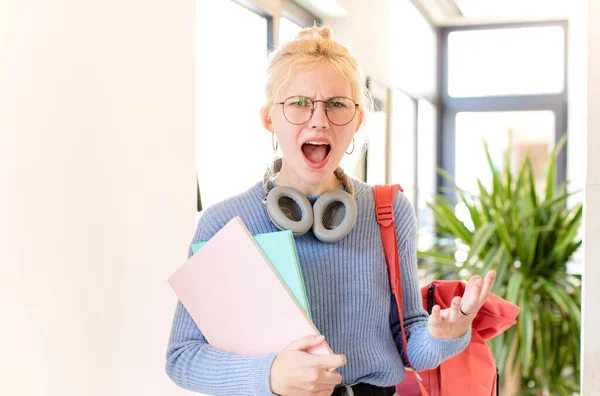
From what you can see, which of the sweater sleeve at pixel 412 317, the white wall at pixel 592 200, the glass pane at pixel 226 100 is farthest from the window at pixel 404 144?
the sweater sleeve at pixel 412 317

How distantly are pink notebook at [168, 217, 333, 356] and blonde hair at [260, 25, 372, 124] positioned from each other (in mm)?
303

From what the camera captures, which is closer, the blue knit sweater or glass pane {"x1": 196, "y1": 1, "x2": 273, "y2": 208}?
the blue knit sweater

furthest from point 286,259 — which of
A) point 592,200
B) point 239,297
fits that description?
point 592,200

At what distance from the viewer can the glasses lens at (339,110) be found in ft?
4.04

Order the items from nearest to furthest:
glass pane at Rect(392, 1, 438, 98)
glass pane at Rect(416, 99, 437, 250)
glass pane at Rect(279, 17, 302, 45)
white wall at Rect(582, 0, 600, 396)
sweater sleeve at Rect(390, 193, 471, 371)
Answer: sweater sleeve at Rect(390, 193, 471, 371) < white wall at Rect(582, 0, 600, 396) < glass pane at Rect(279, 17, 302, 45) < glass pane at Rect(392, 1, 438, 98) < glass pane at Rect(416, 99, 437, 250)

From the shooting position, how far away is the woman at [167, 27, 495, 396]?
1207 millimetres

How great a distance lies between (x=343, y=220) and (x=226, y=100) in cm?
162

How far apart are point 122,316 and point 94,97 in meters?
0.49

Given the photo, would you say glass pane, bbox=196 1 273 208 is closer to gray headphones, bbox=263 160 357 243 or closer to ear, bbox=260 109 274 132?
ear, bbox=260 109 274 132

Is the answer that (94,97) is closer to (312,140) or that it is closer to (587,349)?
(312,140)

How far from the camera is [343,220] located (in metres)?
1.25

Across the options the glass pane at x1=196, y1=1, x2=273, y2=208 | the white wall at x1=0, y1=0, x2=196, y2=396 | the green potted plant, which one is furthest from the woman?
the green potted plant

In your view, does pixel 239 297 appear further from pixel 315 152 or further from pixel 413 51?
pixel 413 51

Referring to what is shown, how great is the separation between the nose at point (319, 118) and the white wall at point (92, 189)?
51cm
